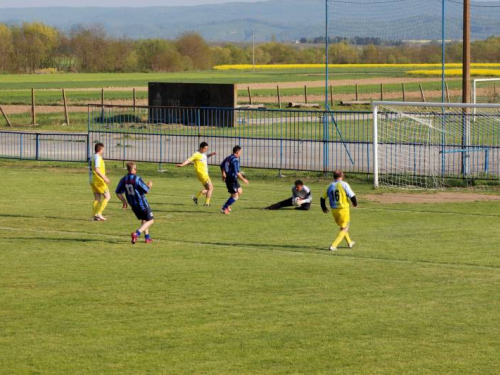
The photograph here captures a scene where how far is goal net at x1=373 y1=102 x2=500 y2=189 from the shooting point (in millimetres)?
29156

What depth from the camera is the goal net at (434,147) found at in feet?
95.7

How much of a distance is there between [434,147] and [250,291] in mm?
18032

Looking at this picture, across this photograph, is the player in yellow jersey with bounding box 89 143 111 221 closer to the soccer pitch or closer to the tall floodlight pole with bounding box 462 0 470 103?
the soccer pitch

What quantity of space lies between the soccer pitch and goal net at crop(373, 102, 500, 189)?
4.10m

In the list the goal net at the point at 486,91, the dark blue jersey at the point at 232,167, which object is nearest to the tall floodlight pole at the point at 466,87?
the dark blue jersey at the point at 232,167

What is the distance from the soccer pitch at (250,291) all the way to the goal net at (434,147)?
4.10 meters

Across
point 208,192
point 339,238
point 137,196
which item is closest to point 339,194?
point 339,238

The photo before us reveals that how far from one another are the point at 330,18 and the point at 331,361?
23410 mm

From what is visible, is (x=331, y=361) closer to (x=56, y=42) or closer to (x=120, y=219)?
(x=120, y=219)

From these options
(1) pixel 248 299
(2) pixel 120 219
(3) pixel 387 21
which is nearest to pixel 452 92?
(3) pixel 387 21

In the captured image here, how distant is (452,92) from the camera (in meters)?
72.1

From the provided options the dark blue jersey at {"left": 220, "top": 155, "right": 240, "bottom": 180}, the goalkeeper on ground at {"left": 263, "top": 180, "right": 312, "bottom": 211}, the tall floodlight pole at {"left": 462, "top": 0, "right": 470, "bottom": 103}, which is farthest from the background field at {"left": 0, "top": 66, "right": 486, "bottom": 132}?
the dark blue jersey at {"left": 220, "top": 155, "right": 240, "bottom": 180}

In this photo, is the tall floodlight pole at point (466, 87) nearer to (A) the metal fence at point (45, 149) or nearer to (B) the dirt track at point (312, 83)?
(A) the metal fence at point (45, 149)

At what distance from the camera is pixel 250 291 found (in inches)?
611
